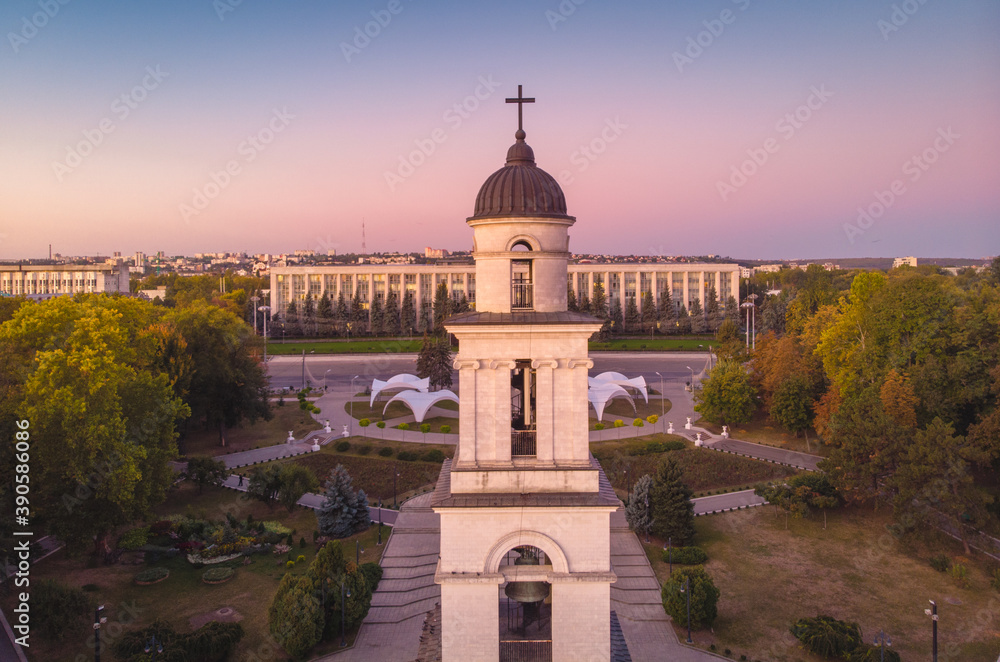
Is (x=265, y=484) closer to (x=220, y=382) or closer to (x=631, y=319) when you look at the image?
(x=220, y=382)

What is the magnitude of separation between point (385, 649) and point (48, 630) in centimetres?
937

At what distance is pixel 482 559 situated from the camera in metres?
13.4

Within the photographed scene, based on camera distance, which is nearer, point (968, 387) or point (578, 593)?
point (578, 593)

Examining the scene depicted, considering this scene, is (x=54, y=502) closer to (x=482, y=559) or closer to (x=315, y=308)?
(x=482, y=559)

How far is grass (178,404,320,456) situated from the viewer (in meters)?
39.5

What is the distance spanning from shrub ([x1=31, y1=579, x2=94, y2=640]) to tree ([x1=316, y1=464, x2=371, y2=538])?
29.7 feet

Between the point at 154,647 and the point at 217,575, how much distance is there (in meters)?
6.01

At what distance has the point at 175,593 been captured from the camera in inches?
858

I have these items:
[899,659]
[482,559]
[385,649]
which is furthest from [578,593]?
[899,659]

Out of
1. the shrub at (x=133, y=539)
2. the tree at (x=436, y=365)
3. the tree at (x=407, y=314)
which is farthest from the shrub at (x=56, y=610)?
the tree at (x=407, y=314)

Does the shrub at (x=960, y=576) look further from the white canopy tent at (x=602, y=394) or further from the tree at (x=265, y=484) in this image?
the tree at (x=265, y=484)

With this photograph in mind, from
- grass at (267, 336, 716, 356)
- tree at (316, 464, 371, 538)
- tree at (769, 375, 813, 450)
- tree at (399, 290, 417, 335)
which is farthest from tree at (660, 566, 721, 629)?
tree at (399, 290, 417, 335)

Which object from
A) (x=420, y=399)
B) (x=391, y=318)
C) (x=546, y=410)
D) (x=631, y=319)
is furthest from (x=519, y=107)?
(x=631, y=319)

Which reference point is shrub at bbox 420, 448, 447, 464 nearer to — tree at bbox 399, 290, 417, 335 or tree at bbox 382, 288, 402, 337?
tree at bbox 382, 288, 402, 337
